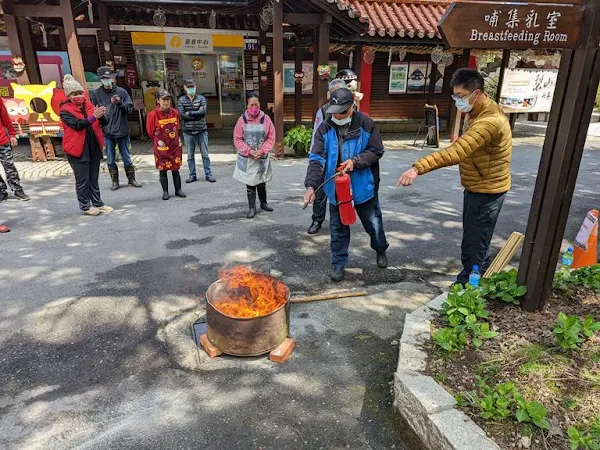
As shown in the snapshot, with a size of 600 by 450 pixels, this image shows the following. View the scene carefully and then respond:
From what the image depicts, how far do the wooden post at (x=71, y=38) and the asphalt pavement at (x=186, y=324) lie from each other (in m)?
3.56

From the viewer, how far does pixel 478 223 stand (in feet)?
12.6

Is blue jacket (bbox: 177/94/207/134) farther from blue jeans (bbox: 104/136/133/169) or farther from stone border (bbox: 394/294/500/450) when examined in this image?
stone border (bbox: 394/294/500/450)

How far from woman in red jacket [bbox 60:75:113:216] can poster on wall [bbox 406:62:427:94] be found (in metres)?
11.4

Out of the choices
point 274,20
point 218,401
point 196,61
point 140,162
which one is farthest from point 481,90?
point 196,61

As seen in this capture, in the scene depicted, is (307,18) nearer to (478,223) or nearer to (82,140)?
(82,140)

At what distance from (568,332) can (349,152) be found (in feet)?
7.81

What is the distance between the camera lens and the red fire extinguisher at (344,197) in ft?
13.1

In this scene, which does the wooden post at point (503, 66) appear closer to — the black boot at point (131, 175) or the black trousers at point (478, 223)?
the black trousers at point (478, 223)

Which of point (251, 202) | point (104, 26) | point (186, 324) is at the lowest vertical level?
point (186, 324)

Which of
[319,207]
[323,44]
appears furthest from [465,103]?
[323,44]

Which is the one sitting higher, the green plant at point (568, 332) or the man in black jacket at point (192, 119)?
the man in black jacket at point (192, 119)

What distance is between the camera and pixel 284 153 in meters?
11.1

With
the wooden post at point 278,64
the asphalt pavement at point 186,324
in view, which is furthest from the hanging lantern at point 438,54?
the asphalt pavement at point 186,324

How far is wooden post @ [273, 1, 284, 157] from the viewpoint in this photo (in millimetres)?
9555
